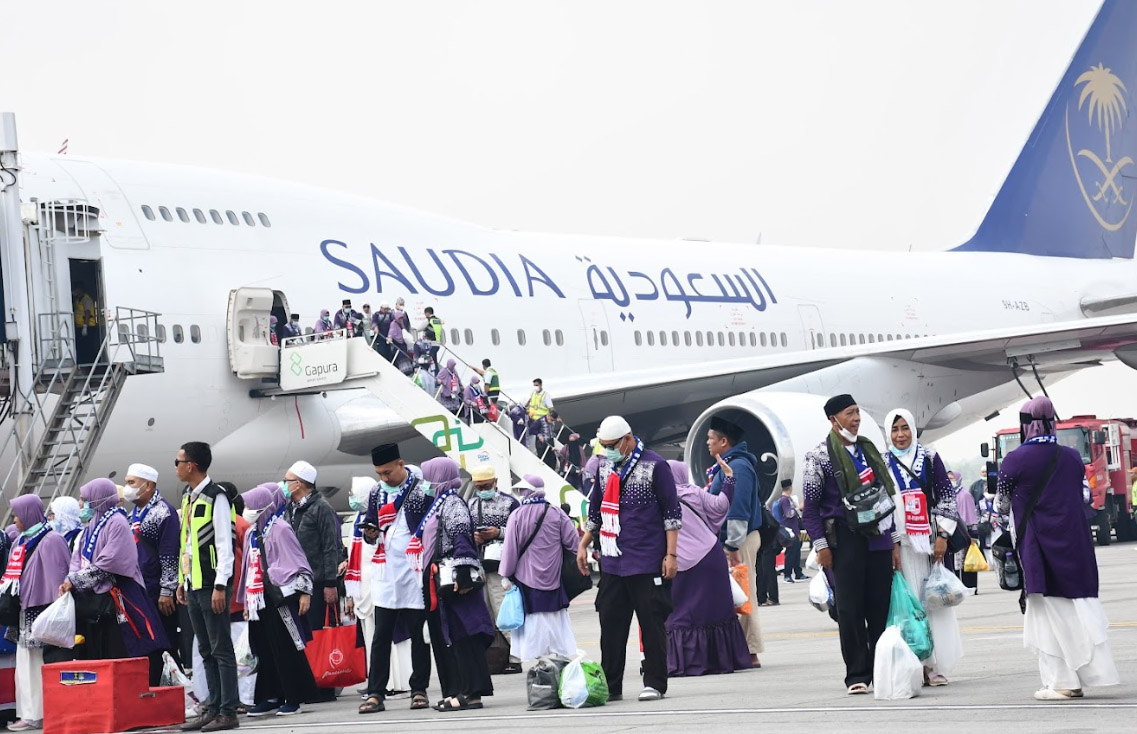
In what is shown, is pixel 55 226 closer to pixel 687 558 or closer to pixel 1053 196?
pixel 687 558

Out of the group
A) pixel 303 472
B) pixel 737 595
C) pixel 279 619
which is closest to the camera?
pixel 279 619

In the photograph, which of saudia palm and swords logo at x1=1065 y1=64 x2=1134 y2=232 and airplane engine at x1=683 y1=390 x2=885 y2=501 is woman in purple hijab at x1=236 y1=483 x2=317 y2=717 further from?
saudia palm and swords logo at x1=1065 y1=64 x2=1134 y2=232

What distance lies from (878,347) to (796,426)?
2927mm

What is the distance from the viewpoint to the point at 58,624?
8.49 m

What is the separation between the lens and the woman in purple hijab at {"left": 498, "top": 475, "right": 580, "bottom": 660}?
8.59 m

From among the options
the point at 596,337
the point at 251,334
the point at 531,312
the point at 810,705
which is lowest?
the point at 810,705

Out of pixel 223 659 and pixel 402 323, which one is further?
pixel 402 323

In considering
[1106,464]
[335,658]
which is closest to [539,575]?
[335,658]

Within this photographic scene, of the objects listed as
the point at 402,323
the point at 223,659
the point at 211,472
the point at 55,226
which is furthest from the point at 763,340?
the point at 223,659

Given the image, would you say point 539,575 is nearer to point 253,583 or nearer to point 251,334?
point 253,583

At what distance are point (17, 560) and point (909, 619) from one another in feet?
15.9

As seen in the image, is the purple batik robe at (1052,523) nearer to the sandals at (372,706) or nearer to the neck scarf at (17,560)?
the sandals at (372,706)

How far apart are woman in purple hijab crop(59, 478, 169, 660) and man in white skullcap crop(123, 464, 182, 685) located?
10 cm

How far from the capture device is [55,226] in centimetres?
1466
